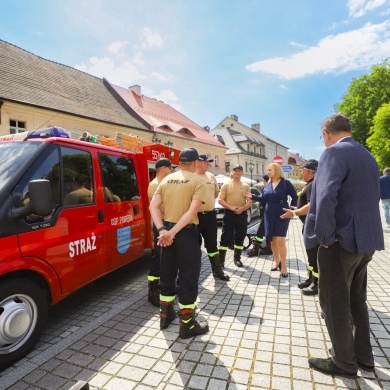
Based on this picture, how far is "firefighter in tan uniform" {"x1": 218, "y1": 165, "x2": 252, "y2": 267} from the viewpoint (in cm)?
565

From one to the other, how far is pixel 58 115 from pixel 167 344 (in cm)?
1725

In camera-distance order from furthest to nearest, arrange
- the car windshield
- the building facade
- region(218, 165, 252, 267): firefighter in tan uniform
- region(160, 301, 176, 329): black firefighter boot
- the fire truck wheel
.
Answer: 1. the building facade
2. region(218, 165, 252, 267): firefighter in tan uniform
3. region(160, 301, 176, 329): black firefighter boot
4. the car windshield
5. the fire truck wheel

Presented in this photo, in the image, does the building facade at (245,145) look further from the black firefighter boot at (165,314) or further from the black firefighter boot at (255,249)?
the black firefighter boot at (165,314)

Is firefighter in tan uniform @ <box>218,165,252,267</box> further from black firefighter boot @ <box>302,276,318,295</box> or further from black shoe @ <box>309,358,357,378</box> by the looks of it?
black shoe @ <box>309,358,357,378</box>

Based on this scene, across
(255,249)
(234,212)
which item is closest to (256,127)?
(255,249)

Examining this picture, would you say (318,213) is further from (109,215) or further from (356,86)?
(356,86)

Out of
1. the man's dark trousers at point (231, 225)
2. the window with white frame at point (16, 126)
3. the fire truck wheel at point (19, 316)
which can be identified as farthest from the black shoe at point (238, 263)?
the window with white frame at point (16, 126)

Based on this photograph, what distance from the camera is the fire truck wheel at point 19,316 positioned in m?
2.52

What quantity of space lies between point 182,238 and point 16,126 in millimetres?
15888

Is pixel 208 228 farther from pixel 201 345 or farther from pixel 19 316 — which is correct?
pixel 19 316

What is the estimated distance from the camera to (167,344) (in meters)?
2.93

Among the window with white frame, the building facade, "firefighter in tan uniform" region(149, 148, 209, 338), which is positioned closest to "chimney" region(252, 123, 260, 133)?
the building facade

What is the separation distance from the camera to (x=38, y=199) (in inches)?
97.2

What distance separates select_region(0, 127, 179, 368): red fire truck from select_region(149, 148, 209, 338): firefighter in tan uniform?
0.98 m
